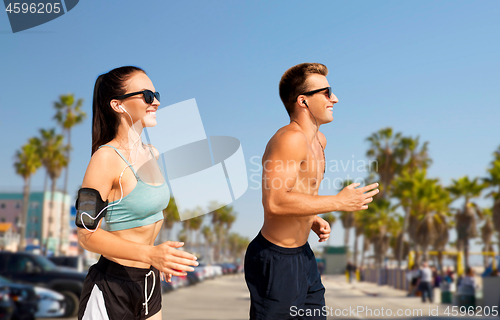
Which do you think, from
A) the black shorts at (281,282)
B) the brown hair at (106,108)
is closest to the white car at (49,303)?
the black shorts at (281,282)

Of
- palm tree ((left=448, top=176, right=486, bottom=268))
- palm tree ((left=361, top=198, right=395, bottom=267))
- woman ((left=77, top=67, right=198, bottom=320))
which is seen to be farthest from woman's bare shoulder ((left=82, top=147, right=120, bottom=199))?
palm tree ((left=361, top=198, right=395, bottom=267))

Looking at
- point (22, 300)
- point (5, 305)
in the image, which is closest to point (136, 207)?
point (5, 305)

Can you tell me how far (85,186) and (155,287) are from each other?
692 millimetres

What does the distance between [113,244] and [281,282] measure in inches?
41.1

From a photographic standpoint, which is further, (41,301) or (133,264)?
(41,301)

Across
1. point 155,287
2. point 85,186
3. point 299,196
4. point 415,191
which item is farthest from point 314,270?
point 415,191

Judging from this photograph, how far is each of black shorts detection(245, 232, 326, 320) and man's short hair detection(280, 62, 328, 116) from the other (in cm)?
84

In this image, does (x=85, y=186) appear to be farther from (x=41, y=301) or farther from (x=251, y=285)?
(x=41, y=301)

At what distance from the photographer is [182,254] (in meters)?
2.04

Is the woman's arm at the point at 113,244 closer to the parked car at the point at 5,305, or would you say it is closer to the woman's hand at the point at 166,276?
the woman's hand at the point at 166,276

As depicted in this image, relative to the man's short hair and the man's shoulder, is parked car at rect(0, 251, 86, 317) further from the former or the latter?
the man's shoulder

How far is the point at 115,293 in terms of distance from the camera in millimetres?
2463

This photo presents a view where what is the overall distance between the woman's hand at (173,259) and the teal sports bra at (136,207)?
405 mm

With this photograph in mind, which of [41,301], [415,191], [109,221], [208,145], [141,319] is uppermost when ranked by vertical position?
[415,191]
